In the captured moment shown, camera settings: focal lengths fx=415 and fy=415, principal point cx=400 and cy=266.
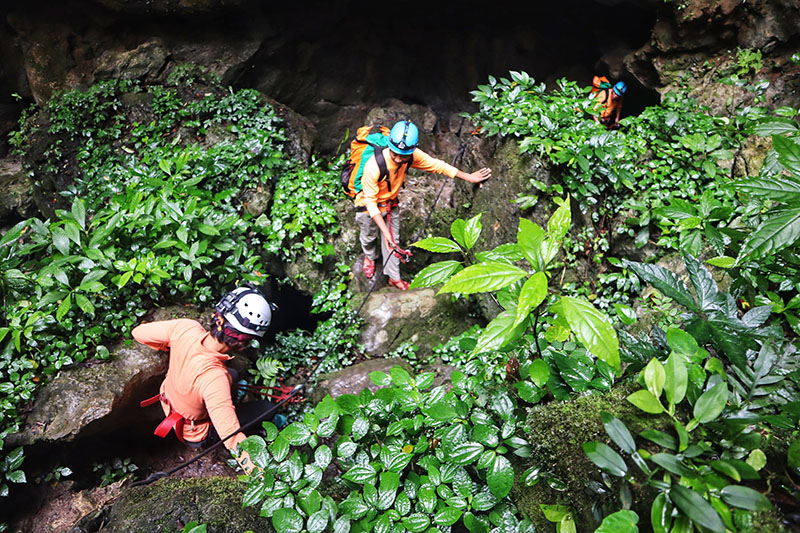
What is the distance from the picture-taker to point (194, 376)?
358 cm

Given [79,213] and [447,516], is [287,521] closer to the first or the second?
[447,516]

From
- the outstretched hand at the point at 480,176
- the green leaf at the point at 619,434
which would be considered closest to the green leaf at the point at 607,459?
the green leaf at the point at 619,434

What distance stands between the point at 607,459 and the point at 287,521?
1402mm

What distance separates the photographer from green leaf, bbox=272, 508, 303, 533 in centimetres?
185

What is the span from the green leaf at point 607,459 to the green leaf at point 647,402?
17 centimetres

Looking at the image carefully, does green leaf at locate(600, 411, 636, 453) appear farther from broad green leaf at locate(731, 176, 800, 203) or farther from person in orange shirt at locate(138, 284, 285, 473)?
person in orange shirt at locate(138, 284, 285, 473)

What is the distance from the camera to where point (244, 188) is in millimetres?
6293

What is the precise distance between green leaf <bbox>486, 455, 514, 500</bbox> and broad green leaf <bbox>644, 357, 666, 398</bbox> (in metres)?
0.68

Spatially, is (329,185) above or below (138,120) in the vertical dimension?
below

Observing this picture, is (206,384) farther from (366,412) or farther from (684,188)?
(684,188)

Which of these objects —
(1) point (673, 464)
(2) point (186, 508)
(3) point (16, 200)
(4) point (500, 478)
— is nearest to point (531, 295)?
(1) point (673, 464)

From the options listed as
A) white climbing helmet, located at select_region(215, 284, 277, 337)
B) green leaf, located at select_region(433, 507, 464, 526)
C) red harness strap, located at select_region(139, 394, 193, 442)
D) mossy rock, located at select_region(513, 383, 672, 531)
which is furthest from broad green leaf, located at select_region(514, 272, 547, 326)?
red harness strap, located at select_region(139, 394, 193, 442)

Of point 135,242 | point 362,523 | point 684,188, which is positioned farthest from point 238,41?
point 362,523

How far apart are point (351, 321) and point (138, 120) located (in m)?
5.16
